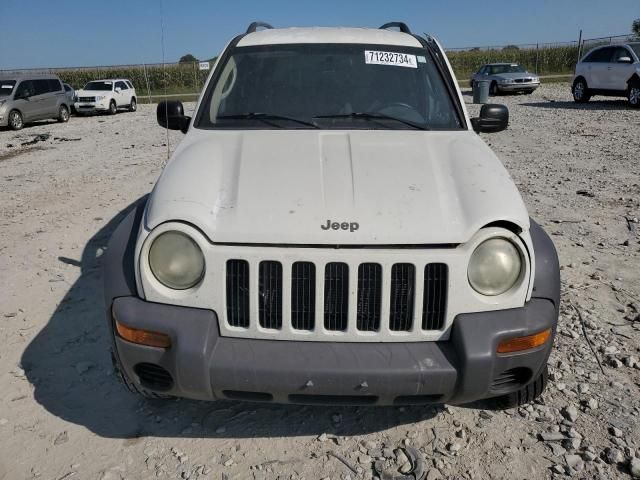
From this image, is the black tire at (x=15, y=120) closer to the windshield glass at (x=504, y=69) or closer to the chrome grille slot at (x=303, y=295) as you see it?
the chrome grille slot at (x=303, y=295)

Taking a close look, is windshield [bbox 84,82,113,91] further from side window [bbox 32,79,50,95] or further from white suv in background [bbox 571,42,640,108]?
white suv in background [bbox 571,42,640,108]

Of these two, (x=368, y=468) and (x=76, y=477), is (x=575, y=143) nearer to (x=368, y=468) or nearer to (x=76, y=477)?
(x=368, y=468)

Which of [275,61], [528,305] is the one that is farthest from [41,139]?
[528,305]

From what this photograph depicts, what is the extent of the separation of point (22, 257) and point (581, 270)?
5102 mm

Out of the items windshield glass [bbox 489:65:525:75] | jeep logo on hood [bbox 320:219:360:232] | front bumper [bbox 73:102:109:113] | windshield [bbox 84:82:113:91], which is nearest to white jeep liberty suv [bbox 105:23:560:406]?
jeep logo on hood [bbox 320:219:360:232]

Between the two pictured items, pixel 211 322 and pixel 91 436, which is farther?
pixel 91 436

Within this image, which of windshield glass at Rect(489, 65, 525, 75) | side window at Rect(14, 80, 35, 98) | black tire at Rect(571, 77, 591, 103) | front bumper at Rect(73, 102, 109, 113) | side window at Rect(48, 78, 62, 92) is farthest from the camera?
windshield glass at Rect(489, 65, 525, 75)

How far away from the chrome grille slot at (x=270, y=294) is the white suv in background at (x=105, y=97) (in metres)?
22.3

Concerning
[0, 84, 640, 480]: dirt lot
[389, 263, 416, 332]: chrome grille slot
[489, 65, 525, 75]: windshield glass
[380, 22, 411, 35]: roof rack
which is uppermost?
[489, 65, 525, 75]: windshield glass

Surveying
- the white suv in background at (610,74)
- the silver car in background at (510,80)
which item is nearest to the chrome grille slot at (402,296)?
the white suv in background at (610,74)

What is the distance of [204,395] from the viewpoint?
2250 mm

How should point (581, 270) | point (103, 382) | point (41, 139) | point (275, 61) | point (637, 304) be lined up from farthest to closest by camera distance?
1. point (41, 139)
2. point (581, 270)
3. point (637, 304)
4. point (275, 61)
5. point (103, 382)

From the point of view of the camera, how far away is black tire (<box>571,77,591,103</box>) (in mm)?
18000

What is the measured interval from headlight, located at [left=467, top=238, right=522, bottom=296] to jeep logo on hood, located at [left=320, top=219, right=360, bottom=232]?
513 mm
